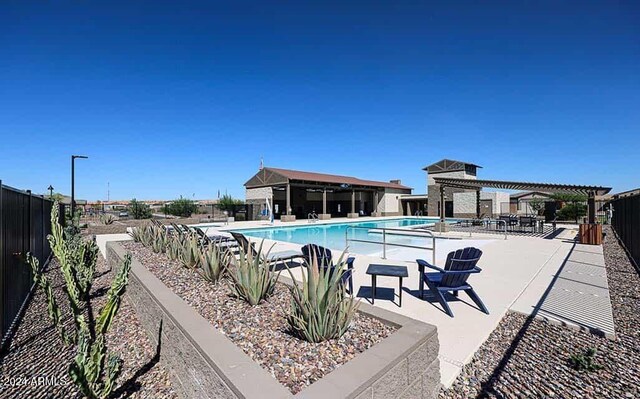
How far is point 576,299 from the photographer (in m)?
4.51

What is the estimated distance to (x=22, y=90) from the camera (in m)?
11.7

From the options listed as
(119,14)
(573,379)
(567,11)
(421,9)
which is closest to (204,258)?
(573,379)

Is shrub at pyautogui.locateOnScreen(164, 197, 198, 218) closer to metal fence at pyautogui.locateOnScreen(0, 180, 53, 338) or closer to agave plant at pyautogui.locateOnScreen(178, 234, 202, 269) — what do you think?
metal fence at pyautogui.locateOnScreen(0, 180, 53, 338)

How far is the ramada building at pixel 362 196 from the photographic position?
84.3ft

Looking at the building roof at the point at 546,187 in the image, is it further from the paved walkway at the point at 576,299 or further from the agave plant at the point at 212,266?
the agave plant at the point at 212,266

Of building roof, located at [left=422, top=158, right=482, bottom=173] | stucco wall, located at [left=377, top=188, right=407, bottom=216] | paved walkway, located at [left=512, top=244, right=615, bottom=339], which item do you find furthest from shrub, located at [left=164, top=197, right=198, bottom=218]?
paved walkway, located at [left=512, top=244, right=615, bottom=339]

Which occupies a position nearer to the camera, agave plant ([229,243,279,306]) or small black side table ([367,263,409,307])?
agave plant ([229,243,279,306])

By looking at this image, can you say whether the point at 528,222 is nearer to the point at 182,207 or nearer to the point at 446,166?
the point at 446,166

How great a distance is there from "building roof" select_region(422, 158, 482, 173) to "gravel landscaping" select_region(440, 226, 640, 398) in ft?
84.2

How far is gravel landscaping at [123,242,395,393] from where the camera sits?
203 centimetres

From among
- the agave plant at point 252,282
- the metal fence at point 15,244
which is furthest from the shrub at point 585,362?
the metal fence at point 15,244

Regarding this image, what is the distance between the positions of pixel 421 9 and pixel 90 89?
47.1 ft

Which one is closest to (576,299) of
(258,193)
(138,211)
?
(258,193)

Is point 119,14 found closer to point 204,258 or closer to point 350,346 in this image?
point 204,258
